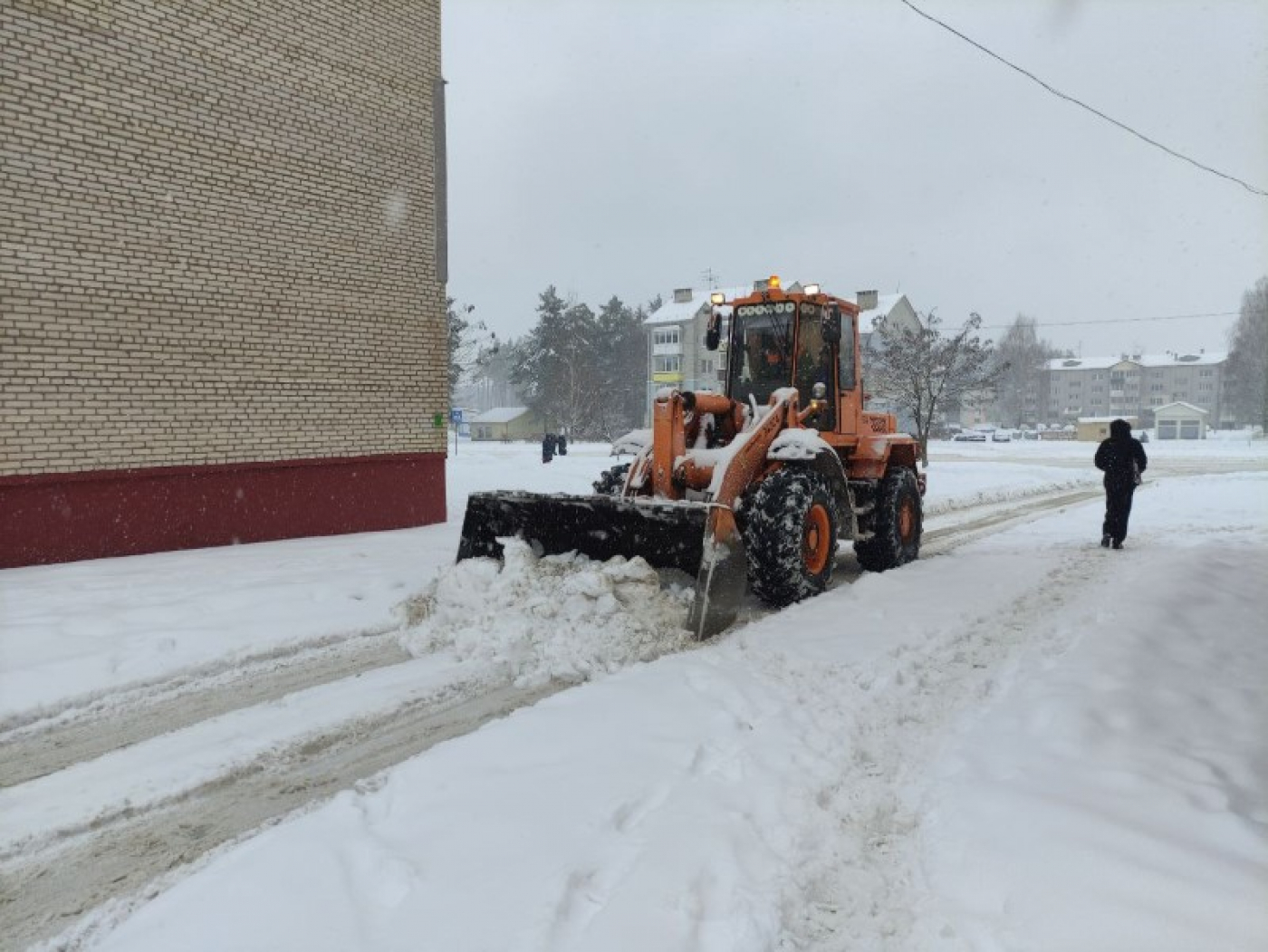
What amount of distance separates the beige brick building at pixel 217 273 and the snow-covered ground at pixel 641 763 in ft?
6.18

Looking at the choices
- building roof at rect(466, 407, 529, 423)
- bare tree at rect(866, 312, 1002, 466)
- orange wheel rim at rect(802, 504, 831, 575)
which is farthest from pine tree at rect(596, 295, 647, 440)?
orange wheel rim at rect(802, 504, 831, 575)

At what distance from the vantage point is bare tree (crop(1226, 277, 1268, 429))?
201 ft

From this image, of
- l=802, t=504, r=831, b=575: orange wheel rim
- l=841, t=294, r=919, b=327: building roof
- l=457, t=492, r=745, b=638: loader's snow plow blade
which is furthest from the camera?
l=841, t=294, r=919, b=327: building roof

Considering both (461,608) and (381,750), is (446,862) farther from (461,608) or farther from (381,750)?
(461,608)

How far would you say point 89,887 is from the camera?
2719mm

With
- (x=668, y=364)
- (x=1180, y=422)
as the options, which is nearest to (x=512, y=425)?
(x=668, y=364)

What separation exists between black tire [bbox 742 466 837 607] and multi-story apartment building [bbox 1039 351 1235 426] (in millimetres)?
96531

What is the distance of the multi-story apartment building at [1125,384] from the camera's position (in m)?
95.2

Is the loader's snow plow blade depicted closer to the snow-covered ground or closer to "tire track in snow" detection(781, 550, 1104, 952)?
the snow-covered ground

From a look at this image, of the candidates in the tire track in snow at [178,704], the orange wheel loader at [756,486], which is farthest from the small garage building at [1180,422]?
the tire track in snow at [178,704]

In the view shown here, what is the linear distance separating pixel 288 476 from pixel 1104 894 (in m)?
9.13

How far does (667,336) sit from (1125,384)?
73.4 meters

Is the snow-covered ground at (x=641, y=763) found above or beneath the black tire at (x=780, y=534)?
beneath

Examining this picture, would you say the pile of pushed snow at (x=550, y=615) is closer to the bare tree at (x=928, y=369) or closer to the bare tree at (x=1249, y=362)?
the bare tree at (x=928, y=369)
